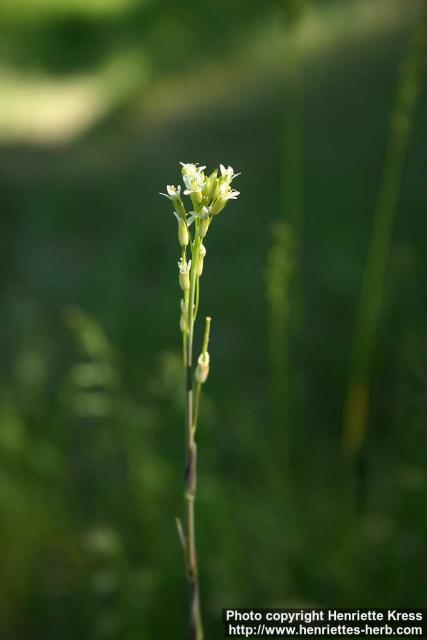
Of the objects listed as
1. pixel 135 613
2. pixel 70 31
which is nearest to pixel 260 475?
pixel 135 613

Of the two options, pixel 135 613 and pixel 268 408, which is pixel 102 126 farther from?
pixel 135 613

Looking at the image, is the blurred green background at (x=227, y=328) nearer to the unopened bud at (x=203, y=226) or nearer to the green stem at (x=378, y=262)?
the green stem at (x=378, y=262)

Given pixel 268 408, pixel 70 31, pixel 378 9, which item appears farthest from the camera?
pixel 70 31

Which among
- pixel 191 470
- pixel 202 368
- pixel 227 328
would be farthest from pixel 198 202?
pixel 227 328

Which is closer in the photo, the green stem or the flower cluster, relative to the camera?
the flower cluster

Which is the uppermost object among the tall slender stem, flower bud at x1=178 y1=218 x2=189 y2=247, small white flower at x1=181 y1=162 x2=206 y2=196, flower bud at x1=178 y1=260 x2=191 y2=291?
small white flower at x1=181 y1=162 x2=206 y2=196

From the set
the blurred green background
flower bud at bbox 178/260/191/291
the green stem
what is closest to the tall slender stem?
flower bud at bbox 178/260/191/291

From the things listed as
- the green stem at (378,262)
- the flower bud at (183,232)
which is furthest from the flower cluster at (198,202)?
the green stem at (378,262)

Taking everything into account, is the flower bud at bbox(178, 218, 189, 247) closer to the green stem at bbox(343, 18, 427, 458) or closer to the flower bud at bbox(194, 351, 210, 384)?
the flower bud at bbox(194, 351, 210, 384)
